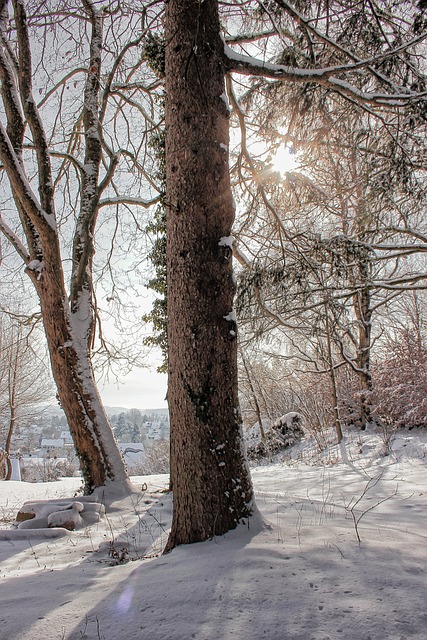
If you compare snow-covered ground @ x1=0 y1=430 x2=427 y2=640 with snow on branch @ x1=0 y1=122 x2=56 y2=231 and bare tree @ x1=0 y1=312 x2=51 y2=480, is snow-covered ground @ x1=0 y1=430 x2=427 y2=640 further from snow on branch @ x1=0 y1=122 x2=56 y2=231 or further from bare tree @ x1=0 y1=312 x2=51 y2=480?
bare tree @ x1=0 y1=312 x2=51 y2=480

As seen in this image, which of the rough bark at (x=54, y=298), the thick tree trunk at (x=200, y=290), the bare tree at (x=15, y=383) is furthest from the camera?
the bare tree at (x=15, y=383)

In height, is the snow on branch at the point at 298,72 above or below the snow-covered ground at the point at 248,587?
above

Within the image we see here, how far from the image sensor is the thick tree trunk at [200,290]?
249 cm

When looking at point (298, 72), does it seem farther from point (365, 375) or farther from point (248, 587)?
point (365, 375)

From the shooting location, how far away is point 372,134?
14.8ft

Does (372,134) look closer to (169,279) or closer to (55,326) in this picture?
(169,279)

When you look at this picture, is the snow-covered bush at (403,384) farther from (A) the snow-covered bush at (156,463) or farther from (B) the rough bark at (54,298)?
(A) the snow-covered bush at (156,463)

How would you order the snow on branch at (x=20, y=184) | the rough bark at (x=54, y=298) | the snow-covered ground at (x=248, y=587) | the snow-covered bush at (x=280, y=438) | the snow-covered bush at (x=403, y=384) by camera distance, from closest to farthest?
the snow-covered ground at (x=248, y=587)
the snow on branch at (x=20, y=184)
the rough bark at (x=54, y=298)
the snow-covered bush at (x=403, y=384)
the snow-covered bush at (x=280, y=438)

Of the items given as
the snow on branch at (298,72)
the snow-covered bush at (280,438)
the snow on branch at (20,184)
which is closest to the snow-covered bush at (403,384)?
the snow-covered bush at (280,438)

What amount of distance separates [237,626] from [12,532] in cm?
363

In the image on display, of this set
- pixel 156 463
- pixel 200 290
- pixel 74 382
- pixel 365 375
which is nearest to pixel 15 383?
pixel 156 463

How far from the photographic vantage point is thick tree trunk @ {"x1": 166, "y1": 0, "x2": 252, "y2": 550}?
8.18 ft

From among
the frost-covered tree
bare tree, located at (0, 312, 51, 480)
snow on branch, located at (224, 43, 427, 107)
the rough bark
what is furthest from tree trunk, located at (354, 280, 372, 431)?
bare tree, located at (0, 312, 51, 480)

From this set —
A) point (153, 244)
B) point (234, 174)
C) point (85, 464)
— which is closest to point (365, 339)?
point (153, 244)
